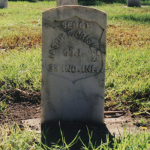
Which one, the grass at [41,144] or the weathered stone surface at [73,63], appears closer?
the grass at [41,144]

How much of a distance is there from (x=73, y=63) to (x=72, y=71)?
8 centimetres

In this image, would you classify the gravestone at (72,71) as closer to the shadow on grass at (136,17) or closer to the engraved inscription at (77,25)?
the engraved inscription at (77,25)

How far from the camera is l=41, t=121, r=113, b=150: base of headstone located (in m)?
2.50

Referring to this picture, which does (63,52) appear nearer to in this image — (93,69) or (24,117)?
(93,69)

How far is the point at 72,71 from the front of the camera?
272 cm

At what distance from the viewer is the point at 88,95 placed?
9.13 feet

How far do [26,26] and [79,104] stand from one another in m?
4.78

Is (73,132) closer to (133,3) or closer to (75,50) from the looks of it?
(75,50)

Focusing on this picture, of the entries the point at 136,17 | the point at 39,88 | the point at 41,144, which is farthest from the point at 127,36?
the point at 41,144

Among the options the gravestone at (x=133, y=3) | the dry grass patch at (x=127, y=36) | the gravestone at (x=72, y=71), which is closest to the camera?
the gravestone at (x=72, y=71)

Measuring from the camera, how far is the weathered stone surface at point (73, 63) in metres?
2.61

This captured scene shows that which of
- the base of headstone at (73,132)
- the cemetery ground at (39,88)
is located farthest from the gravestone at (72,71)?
the cemetery ground at (39,88)

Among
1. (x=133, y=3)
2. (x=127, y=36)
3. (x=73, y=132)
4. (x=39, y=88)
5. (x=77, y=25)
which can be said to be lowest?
(x=73, y=132)

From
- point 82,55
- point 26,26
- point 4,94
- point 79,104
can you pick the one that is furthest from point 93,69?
point 26,26
